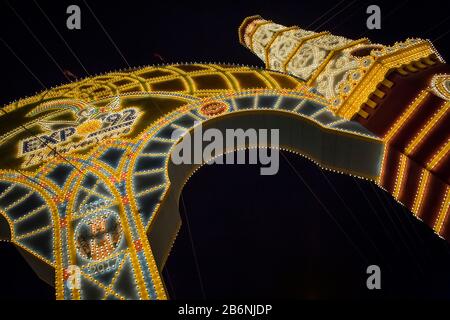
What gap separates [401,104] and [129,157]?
7.54m

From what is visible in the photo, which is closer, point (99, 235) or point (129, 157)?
point (99, 235)

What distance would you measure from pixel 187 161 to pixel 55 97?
684 centimetres

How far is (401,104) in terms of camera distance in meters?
11.8

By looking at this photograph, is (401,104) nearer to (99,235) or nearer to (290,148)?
(290,148)

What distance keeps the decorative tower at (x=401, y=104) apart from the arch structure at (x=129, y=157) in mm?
96

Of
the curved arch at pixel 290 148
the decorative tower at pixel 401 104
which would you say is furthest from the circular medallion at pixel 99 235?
the decorative tower at pixel 401 104

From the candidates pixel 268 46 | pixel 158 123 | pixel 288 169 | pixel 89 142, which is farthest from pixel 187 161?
pixel 268 46

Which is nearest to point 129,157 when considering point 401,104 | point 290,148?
point 290,148

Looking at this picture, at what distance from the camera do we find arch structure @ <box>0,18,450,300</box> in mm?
10016

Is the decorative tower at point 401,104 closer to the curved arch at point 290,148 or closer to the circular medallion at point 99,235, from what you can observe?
the curved arch at point 290,148

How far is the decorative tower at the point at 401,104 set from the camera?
34.7ft

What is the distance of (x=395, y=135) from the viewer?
11.6 m

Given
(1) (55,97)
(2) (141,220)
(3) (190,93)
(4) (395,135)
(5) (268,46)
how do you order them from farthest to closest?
(5) (268,46) → (1) (55,97) → (3) (190,93) → (4) (395,135) → (2) (141,220)

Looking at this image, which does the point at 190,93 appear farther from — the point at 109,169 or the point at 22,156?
the point at 22,156
